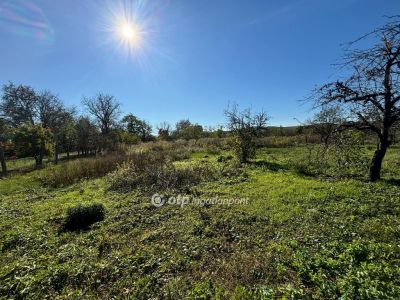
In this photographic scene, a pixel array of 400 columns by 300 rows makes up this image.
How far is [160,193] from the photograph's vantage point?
873 cm

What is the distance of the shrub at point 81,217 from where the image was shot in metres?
6.26

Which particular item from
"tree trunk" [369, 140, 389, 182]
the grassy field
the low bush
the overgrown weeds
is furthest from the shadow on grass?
the overgrown weeds

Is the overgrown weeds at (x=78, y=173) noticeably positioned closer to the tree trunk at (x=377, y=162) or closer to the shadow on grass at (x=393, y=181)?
the tree trunk at (x=377, y=162)

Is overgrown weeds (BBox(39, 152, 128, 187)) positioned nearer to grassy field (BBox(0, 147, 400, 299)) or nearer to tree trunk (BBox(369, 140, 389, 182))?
grassy field (BBox(0, 147, 400, 299))

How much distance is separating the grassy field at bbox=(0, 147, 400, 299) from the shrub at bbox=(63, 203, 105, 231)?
0.30 m

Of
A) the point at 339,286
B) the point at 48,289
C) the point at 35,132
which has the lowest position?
the point at 48,289

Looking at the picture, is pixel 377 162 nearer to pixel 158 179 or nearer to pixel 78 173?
pixel 158 179

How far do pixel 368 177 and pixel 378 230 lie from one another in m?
5.53

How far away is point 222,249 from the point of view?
4609 millimetres

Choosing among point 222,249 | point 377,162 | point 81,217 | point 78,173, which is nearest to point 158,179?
point 81,217

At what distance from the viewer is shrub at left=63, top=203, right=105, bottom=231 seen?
6.26m

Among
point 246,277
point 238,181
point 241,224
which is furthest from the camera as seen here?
point 238,181

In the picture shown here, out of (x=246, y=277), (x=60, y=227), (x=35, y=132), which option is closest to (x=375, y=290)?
(x=246, y=277)

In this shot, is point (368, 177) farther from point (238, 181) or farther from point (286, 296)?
point (286, 296)
